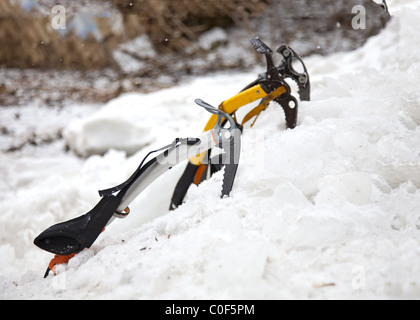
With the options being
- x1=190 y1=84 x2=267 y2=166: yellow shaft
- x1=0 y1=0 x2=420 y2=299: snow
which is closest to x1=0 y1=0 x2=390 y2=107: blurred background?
x1=0 y1=0 x2=420 y2=299: snow

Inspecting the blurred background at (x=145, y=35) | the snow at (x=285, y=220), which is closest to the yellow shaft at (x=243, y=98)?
the snow at (x=285, y=220)

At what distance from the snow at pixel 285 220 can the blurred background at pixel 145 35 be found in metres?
3.07

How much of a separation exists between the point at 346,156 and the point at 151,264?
0.99m

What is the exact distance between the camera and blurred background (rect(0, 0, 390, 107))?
5.66 metres

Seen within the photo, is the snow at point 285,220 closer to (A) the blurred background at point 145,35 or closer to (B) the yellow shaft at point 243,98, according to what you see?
(B) the yellow shaft at point 243,98

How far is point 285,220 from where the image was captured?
131cm

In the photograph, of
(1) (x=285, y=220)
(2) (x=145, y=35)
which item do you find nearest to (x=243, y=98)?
(1) (x=285, y=220)

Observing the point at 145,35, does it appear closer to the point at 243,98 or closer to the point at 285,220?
the point at 243,98

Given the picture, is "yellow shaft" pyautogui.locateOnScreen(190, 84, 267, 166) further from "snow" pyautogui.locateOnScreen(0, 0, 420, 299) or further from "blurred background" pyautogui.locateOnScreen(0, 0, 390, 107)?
"blurred background" pyautogui.locateOnScreen(0, 0, 390, 107)

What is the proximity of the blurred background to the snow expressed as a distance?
121 inches

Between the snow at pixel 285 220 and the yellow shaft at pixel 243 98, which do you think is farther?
the yellow shaft at pixel 243 98

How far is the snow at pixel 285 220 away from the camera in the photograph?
43.4 inches

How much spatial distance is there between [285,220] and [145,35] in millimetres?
5385

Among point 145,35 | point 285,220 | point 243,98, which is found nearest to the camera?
point 285,220
